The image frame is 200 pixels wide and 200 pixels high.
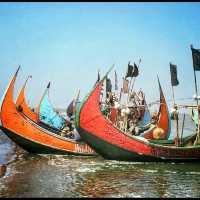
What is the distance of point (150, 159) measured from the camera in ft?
58.1

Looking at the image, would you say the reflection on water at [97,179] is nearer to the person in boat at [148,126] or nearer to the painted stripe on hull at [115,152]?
the painted stripe on hull at [115,152]

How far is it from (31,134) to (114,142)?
5.56 meters

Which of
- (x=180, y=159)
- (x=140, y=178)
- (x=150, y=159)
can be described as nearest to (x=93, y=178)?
(x=140, y=178)

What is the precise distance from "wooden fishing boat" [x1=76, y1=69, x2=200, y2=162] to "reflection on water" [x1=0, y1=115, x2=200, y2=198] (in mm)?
433

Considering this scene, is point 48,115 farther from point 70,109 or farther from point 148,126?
point 148,126

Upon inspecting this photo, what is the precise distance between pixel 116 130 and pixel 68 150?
425 centimetres

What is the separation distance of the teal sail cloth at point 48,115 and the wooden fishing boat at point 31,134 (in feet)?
18.2

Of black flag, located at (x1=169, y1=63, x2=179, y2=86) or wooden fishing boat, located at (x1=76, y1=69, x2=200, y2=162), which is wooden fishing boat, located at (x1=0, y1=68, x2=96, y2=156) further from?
black flag, located at (x1=169, y1=63, x2=179, y2=86)

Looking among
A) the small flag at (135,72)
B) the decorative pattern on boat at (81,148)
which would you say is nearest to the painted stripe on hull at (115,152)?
the decorative pattern on boat at (81,148)

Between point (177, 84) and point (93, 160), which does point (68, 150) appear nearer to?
point (93, 160)

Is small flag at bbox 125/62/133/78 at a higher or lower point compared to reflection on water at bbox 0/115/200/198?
higher

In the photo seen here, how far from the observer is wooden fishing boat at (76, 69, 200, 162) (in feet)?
55.9

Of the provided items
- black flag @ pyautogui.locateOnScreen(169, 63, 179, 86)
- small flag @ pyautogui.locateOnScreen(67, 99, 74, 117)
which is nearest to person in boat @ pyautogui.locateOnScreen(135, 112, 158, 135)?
black flag @ pyautogui.locateOnScreen(169, 63, 179, 86)

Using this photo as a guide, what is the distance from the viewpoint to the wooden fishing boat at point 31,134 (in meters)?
19.8
